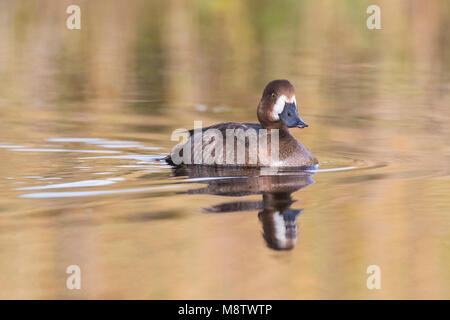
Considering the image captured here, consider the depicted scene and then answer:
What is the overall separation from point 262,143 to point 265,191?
1593mm

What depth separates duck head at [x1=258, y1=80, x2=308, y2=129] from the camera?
442 inches

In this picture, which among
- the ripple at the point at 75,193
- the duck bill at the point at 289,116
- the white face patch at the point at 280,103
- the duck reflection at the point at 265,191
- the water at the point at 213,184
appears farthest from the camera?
the white face patch at the point at 280,103

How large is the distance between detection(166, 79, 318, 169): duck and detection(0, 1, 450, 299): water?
1.28ft

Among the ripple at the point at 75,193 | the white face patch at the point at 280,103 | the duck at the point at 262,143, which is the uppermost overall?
the white face patch at the point at 280,103

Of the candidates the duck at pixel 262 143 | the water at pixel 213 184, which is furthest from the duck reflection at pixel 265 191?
the duck at pixel 262 143

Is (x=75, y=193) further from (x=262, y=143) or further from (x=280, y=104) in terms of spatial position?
(x=280, y=104)

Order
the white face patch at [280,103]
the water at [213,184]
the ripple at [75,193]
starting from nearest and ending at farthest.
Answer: the water at [213,184], the ripple at [75,193], the white face patch at [280,103]

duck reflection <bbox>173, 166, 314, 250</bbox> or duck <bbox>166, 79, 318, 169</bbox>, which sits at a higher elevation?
duck <bbox>166, 79, 318, 169</bbox>

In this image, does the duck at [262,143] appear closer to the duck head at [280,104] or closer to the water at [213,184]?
the duck head at [280,104]

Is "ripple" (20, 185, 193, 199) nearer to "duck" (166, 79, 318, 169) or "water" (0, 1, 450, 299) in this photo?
"water" (0, 1, 450, 299)

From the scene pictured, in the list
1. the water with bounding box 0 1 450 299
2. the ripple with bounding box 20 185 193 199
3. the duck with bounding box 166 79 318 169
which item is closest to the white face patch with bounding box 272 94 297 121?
the duck with bounding box 166 79 318 169

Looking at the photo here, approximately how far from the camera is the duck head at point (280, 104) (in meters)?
11.2

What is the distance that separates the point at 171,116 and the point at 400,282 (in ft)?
29.2
